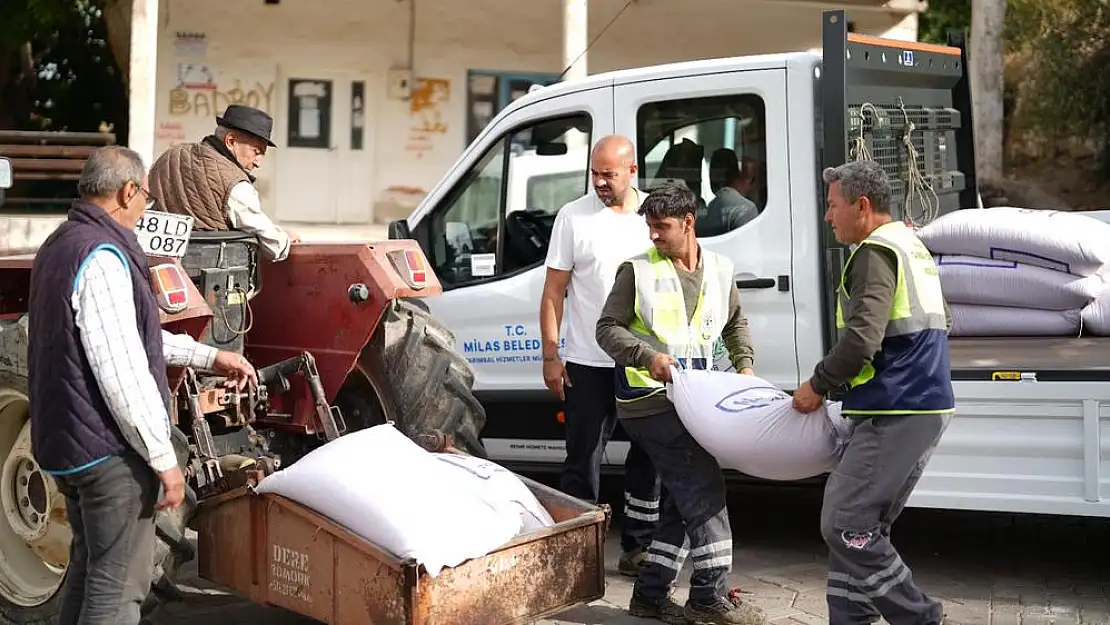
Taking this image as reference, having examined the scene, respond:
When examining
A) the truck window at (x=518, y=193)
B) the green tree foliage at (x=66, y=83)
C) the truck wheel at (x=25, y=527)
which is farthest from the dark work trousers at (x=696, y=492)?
the green tree foliage at (x=66, y=83)

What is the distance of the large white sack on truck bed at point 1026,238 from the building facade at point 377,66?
10.7 m

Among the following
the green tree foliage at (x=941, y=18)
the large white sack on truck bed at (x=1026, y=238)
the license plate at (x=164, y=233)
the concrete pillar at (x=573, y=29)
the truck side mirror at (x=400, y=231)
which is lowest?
the license plate at (x=164, y=233)

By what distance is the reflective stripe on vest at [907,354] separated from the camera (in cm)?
414

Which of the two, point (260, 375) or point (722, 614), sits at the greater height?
point (260, 375)

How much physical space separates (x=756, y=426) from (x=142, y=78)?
10.7 metres

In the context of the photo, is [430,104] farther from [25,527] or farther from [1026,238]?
[25,527]

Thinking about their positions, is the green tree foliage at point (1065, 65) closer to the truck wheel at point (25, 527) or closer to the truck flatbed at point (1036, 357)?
the truck flatbed at point (1036, 357)

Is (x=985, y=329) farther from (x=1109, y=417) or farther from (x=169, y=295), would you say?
(x=169, y=295)

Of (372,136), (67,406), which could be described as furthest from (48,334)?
(372,136)

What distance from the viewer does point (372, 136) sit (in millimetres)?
16250

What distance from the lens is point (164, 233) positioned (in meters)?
4.42

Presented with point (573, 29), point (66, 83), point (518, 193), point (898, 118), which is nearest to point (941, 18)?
point (573, 29)

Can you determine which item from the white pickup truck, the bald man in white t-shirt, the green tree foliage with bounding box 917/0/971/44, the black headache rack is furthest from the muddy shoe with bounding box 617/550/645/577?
the green tree foliage with bounding box 917/0/971/44

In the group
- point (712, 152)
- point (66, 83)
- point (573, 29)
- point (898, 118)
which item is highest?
point (66, 83)
